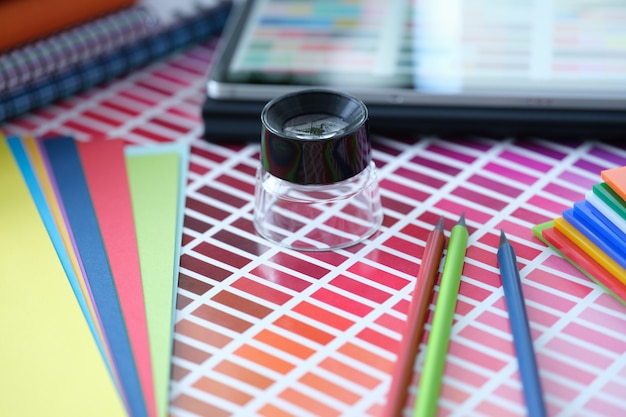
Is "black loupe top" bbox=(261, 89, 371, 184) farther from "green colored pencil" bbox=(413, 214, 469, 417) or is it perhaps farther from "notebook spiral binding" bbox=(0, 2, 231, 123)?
"notebook spiral binding" bbox=(0, 2, 231, 123)

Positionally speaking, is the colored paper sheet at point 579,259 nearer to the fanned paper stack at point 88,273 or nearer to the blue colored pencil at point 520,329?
the blue colored pencil at point 520,329

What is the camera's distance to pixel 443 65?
90 centimetres

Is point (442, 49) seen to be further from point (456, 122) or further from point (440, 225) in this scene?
point (440, 225)

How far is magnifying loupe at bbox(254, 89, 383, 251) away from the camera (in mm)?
695

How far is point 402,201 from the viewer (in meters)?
0.80

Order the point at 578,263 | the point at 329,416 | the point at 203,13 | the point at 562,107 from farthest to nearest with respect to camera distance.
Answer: the point at 203,13 → the point at 562,107 → the point at 578,263 → the point at 329,416

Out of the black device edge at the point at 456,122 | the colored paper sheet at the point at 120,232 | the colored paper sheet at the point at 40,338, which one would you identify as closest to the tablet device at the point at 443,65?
the black device edge at the point at 456,122

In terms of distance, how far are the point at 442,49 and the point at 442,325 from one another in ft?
1.24

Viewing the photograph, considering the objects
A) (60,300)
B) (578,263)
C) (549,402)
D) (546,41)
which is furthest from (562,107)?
(60,300)

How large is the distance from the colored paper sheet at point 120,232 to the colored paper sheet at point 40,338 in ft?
0.09

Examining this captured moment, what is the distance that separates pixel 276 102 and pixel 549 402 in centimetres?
32

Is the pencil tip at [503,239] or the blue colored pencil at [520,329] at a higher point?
the pencil tip at [503,239]

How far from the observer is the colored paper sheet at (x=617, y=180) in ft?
2.14

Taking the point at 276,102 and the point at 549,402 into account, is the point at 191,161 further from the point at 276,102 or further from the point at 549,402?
the point at 549,402
